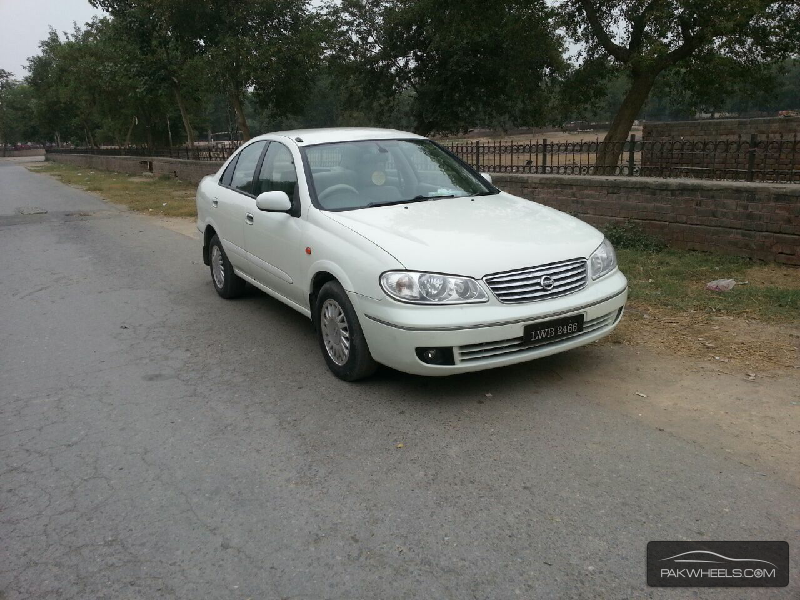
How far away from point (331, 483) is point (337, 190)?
2.50 metres

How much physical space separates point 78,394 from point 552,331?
123 inches

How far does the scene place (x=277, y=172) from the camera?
580 cm

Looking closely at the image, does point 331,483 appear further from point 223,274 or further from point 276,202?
point 223,274

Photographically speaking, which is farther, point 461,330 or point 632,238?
point 632,238

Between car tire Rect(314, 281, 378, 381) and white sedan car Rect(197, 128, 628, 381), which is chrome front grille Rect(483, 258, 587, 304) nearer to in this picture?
white sedan car Rect(197, 128, 628, 381)

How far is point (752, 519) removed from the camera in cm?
299

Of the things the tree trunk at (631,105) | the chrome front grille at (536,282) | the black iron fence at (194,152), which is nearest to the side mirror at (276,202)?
the chrome front grille at (536,282)

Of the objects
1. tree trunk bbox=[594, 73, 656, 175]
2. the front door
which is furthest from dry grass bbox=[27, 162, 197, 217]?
tree trunk bbox=[594, 73, 656, 175]

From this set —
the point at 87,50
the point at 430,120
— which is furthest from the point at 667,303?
the point at 87,50

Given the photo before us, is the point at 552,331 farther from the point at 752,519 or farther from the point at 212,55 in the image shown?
the point at 212,55

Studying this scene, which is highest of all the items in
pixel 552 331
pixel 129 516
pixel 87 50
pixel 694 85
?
pixel 87 50

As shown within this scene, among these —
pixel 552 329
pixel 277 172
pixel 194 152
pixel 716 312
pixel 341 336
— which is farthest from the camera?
pixel 194 152

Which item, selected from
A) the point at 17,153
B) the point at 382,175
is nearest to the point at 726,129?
the point at 382,175

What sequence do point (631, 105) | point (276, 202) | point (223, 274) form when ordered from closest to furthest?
point (276, 202)
point (223, 274)
point (631, 105)
